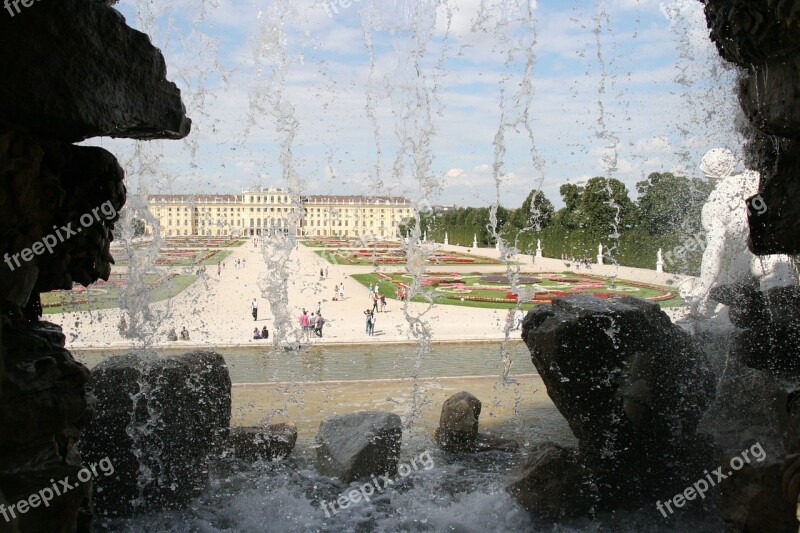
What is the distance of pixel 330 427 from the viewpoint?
20.7 feet

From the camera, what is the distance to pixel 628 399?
5234 millimetres

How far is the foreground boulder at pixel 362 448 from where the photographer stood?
592 cm

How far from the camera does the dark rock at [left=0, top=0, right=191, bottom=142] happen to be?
203 centimetres

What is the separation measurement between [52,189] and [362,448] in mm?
4268

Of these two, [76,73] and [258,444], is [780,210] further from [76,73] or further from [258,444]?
[258,444]

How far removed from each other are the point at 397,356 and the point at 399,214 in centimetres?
3551

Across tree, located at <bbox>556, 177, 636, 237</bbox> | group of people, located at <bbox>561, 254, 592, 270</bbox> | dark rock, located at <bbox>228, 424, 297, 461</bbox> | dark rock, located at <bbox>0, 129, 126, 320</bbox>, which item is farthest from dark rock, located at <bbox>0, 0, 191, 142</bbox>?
tree, located at <bbox>556, 177, 636, 237</bbox>

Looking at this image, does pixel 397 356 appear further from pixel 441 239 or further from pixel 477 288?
pixel 441 239

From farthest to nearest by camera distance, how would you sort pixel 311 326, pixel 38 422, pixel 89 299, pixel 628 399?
pixel 89 299 < pixel 311 326 < pixel 628 399 < pixel 38 422

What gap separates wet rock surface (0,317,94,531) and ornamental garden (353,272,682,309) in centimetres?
1514

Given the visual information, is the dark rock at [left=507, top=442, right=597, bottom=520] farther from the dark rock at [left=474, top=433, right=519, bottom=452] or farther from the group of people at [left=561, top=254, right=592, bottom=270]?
the group of people at [left=561, top=254, right=592, bottom=270]

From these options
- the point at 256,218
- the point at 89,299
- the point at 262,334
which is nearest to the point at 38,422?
the point at 262,334

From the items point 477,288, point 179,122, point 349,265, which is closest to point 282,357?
point 179,122

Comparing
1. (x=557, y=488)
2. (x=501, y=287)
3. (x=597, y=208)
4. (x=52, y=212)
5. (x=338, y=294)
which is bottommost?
(x=557, y=488)
